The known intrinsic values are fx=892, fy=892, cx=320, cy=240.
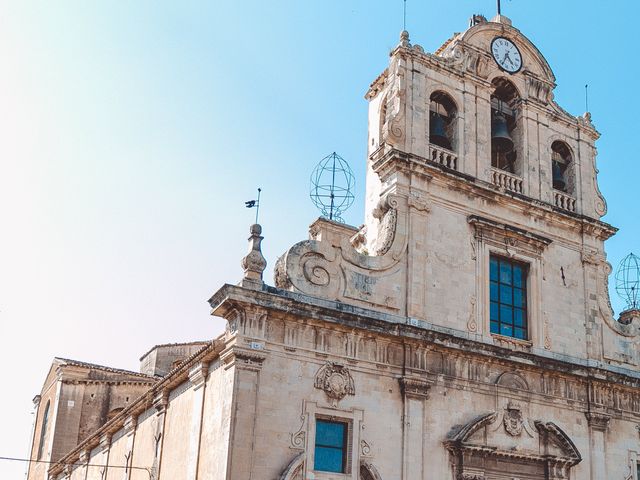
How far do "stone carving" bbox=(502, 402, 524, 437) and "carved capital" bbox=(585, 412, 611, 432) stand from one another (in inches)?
79.5

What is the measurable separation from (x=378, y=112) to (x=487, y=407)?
7.08m

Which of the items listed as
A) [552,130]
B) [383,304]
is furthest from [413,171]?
[552,130]

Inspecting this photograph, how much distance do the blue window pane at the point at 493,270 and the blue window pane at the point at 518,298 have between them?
1.97ft

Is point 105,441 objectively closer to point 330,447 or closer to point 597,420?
point 330,447

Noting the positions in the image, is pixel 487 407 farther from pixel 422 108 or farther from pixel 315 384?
pixel 422 108

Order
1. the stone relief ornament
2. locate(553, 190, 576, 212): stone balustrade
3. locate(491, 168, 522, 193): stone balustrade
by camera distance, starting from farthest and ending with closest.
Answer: locate(553, 190, 576, 212): stone balustrade, locate(491, 168, 522, 193): stone balustrade, the stone relief ornament

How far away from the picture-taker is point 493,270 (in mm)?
19219

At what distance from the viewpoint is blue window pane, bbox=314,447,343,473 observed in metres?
15.5

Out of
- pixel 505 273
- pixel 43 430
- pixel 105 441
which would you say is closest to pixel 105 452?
pixel 105 441

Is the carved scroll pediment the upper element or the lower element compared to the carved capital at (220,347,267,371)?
lower

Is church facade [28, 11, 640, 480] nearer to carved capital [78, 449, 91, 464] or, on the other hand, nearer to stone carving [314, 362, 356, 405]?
stone carving [314, 362, 356, 405]

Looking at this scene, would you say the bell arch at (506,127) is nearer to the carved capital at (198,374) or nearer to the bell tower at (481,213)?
the bell tower at (481,213)

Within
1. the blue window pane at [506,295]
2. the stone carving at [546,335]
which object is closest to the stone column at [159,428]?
the blue window pane at [506,295]

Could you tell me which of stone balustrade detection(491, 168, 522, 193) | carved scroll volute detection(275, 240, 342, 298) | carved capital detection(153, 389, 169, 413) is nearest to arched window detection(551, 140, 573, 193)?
stone balustrade detection(491, 168, 522, 193)
